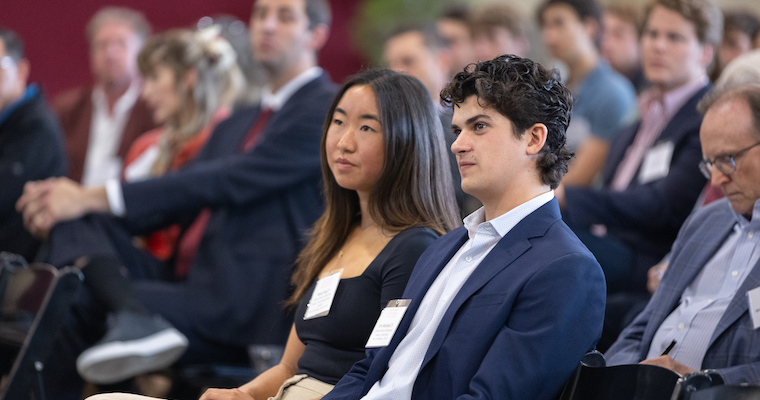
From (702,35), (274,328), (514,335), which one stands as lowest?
(274,328)

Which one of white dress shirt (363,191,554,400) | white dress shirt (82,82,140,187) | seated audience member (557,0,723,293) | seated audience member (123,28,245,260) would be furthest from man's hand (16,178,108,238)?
white dress shirt (363,191,554,400)

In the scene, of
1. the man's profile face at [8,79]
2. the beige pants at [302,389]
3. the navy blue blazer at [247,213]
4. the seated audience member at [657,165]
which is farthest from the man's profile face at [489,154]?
the man's profile face at [8,79]

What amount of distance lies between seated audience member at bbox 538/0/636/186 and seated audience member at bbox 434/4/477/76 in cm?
85

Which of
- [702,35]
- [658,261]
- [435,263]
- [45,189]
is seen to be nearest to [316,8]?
[45,189]

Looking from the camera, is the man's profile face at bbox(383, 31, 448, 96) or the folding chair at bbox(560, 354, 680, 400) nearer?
the folding chair at bbox(560, 354, 680, 400)

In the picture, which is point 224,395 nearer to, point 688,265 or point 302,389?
point 302,389

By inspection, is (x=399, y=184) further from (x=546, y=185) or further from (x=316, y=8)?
(x=316, y=8)

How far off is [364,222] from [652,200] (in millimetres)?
1207

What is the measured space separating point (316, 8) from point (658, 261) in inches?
75.5

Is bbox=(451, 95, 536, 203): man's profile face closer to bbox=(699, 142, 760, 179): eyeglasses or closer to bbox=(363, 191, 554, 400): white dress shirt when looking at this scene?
bbox=(363, 191, 554, 400): white dress shirt

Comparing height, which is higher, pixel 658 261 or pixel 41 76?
pixel 41 76

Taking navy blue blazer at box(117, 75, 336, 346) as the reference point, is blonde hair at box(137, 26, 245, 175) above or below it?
above

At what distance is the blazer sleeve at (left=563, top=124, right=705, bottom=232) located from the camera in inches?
105

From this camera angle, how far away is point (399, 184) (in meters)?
1.93
